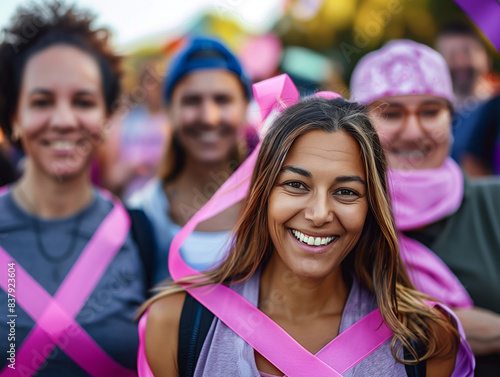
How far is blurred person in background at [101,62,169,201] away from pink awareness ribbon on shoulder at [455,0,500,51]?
9.52 feet

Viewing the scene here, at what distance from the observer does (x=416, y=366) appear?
1910 mm

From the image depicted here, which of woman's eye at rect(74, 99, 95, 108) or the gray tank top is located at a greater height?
woman's eye at rect(74, 99, 95, 108)

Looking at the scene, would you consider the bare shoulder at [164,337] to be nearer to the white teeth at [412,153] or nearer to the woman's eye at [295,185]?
the woman's eye at [295,185]

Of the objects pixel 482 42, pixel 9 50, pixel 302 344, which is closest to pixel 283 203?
pixel 302 344

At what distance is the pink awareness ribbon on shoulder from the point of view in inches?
95.0

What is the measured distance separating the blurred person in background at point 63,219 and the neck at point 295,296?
782mm

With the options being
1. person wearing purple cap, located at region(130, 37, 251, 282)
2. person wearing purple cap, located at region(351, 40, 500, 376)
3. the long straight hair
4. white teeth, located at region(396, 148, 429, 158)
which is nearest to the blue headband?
person wearing purple cap, located at region(130, 37, 251, 282)

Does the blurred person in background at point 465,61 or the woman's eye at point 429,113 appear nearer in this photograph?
the woman's eye at point 429,113

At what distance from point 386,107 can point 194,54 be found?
1.30 meters

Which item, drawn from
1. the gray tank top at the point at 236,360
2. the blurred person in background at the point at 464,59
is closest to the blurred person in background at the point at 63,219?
the gray tank top at the point at 236,360

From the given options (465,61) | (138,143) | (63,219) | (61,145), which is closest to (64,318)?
A: (63,219)

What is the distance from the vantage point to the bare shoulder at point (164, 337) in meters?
1.93

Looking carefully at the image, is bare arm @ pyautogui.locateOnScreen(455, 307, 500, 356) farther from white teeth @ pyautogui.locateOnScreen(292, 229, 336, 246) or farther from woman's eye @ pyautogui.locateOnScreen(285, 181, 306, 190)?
woman's eye @ pyautogui.locateOnScreen(285, 181, 306, 190)

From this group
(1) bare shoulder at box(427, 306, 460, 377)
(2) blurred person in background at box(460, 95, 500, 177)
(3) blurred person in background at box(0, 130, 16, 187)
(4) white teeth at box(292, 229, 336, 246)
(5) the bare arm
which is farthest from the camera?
(2) blurred person in background at box(460, 95, 500, 177)
